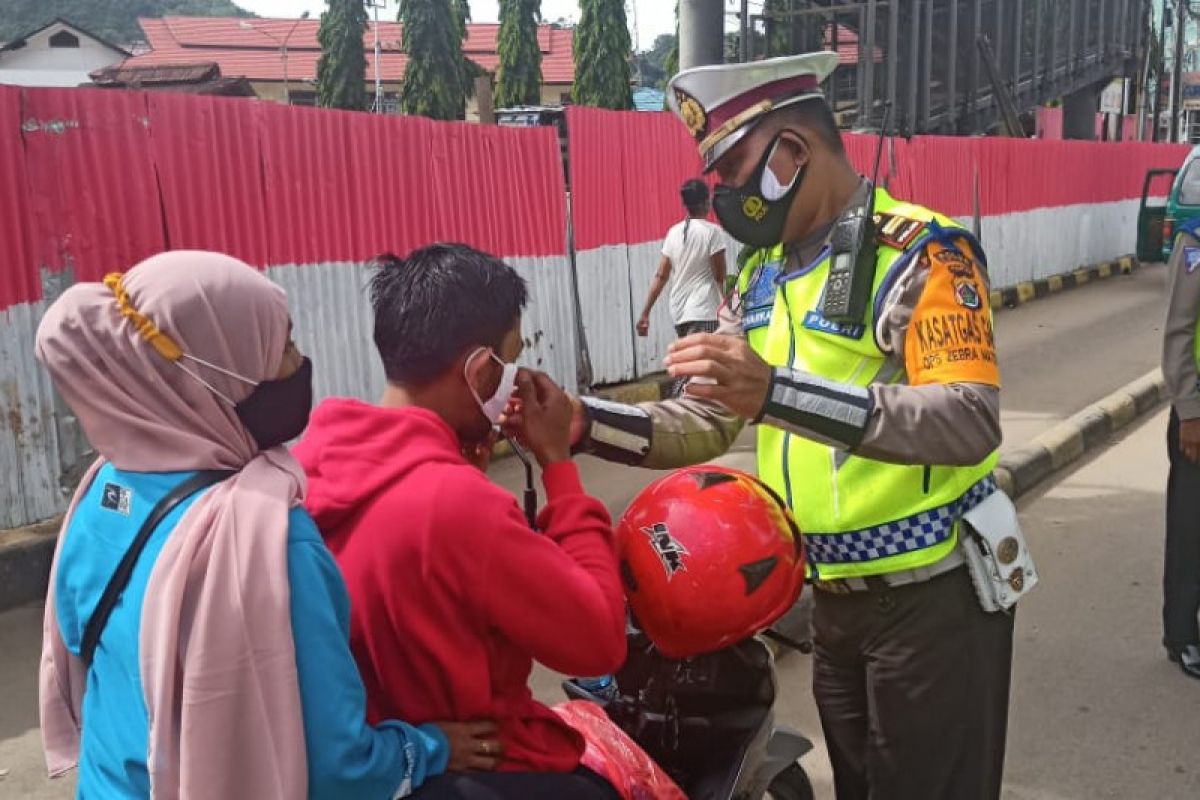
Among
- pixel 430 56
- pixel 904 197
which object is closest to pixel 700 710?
pixel 904 197

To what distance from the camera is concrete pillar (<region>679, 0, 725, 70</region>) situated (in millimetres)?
5145

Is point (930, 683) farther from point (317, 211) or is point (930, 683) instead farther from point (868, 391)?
point (317, 211)

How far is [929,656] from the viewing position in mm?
2123

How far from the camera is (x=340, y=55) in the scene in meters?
40.2

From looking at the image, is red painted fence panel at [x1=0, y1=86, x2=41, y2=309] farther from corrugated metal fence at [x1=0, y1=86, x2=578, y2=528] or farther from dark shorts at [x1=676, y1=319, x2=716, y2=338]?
dark shorts at [x1=676, y1=319, x2=716, y2=338]

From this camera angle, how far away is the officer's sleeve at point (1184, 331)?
394cm

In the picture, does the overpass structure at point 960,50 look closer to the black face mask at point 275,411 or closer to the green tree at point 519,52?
the black face mask at point 275,411

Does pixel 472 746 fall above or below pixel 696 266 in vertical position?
below

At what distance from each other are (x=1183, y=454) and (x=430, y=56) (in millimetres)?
36828

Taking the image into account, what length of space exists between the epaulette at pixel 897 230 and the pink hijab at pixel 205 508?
107cm

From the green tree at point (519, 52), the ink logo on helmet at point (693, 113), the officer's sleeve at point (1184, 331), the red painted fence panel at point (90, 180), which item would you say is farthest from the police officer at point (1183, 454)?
the green tree at point (519, 52)

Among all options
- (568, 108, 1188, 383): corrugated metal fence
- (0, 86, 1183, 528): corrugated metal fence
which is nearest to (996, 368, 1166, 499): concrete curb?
(568, 108, 1188, 383): corrugated metal fence

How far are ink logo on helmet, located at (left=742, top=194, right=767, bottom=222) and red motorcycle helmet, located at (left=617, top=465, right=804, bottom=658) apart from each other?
53 cm

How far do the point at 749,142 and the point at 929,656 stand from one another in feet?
3.40
